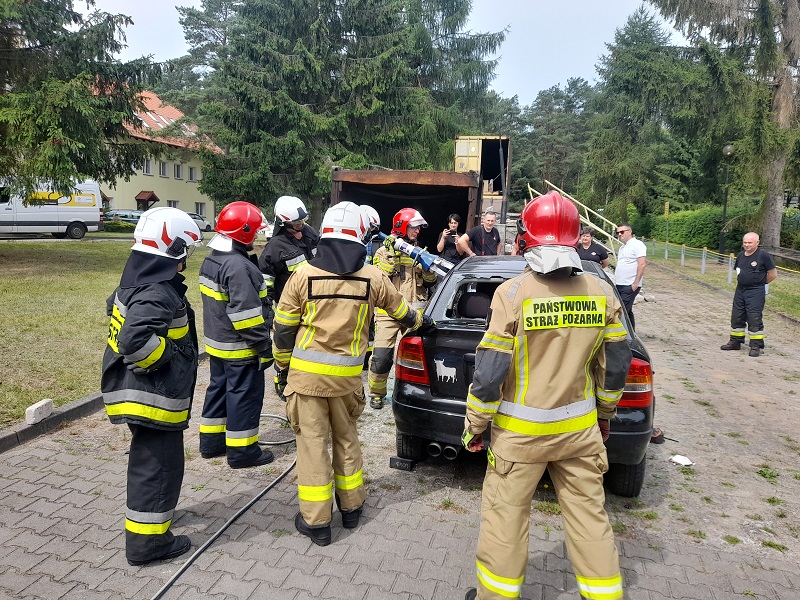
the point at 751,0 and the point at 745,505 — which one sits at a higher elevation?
the point at 751,0

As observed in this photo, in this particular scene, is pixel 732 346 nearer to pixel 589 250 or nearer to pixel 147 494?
pixel 589 250

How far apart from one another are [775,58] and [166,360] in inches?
935

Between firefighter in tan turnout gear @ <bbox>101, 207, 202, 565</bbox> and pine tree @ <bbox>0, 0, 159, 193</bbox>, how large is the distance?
12.5 meters

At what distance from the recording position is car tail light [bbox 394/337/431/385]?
391cm

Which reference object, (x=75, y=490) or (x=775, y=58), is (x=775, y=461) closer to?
(x=75, y=490)

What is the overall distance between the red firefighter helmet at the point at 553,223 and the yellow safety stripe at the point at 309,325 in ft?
4.32

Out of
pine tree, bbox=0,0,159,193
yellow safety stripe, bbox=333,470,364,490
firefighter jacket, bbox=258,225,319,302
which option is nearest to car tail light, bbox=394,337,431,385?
yellow safety stripe, bbox=333,470,364,490

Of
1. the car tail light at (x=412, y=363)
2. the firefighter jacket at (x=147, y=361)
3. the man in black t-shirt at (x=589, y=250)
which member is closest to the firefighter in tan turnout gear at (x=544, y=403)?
the car tail light at (x=412, y=363)

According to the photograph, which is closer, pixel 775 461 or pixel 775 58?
pixel 775 461

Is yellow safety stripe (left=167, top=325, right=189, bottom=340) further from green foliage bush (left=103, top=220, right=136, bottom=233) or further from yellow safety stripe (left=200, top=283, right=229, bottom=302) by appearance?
green foliage bush (left=103, top=220, right=136, bottom=233)

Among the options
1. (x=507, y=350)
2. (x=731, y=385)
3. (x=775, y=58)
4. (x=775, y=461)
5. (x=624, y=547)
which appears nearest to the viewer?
(x=507, y=350)

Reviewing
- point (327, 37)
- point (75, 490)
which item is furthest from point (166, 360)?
point (327, 37)

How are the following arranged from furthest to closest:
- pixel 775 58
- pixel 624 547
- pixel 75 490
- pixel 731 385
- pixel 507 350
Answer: pixel 775 58
pixel 731 385
pixel 75 490
pixel 624 547
pixel 507 350

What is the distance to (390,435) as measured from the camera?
5.02 meters
